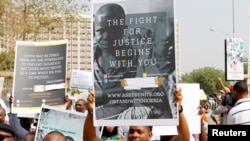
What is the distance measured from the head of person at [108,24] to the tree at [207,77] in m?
77.2

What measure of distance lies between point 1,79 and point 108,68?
487cm

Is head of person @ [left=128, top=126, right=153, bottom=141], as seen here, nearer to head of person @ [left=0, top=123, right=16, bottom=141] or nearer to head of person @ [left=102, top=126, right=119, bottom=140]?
head of person @ [left=0, top=123, right=16, bottom=141]

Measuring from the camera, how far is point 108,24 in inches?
207

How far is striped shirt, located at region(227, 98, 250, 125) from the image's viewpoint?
723cm

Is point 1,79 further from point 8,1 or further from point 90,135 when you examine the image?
point 8,1

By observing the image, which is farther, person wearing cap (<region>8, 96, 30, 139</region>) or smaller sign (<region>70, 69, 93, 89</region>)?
smaller sign (<region>70, 69, 93, 89</region>)

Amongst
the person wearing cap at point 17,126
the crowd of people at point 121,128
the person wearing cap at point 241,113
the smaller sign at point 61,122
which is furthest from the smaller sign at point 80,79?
the smaller sign at point 61,122

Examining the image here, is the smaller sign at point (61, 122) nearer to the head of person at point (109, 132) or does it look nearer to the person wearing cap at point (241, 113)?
the head of person at point (109, 132)

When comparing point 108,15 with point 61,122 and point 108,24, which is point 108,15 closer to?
point 108,24

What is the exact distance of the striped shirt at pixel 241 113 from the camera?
23.7 ft

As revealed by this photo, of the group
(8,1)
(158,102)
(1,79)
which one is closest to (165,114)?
(158,102)

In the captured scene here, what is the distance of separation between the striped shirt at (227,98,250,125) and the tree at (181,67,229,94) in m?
74.9

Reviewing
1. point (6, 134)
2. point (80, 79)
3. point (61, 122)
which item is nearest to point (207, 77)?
point (80, 79)

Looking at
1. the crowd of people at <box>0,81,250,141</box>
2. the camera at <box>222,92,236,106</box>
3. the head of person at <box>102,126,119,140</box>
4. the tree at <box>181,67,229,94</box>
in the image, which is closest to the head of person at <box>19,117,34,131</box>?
the crowd of people at <box>0,81,250,141</box>
